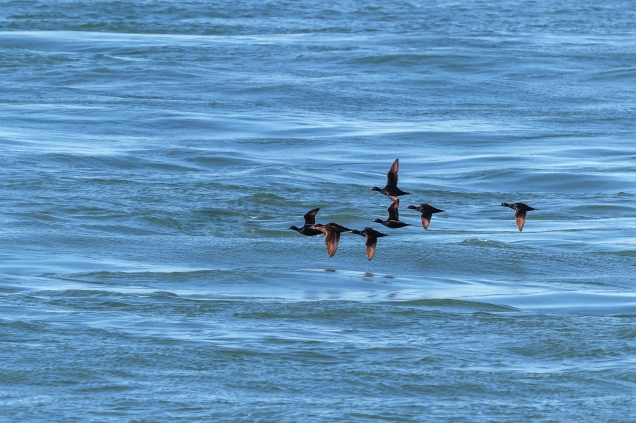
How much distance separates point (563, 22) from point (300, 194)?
1913 cm

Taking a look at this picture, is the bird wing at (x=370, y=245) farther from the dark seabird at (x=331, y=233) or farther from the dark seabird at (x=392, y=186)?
the dark seabird at (x=392, y=186)

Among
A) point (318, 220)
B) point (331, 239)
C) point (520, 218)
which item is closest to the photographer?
point (331, 239)

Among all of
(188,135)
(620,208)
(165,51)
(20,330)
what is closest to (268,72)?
(165,51)

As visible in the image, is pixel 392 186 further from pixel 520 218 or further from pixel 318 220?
pixel 318 220

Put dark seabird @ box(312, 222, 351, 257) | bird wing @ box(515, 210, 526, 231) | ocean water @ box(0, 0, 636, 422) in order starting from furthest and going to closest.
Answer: bird wing @ box(515, 210, 526, 231) < dark seabird @ box(312, 222, 351, 257) < ocean water @ box(0, 0, 636, 422)

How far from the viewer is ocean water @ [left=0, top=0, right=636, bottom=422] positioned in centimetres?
974

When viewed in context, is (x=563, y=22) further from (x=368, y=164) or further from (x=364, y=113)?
(x=368, y=164)

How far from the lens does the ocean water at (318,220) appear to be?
32.0 feet

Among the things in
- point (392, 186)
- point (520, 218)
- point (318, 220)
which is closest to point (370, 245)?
point (392, 186)

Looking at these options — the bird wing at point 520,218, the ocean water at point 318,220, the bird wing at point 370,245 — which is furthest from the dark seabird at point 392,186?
the bird wing at point 520,218


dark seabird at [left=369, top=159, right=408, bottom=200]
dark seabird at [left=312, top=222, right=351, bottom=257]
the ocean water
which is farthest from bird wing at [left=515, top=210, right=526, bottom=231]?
dark seabird at [left=312, top=222, right=351, bottom=257]

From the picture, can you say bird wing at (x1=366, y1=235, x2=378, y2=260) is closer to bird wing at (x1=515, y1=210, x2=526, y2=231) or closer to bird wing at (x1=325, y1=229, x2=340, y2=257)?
bird wing at (x1=325, y1=229, x2=340, y2=257)

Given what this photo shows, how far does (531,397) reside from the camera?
31.2 feet

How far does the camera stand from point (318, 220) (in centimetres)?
1560
